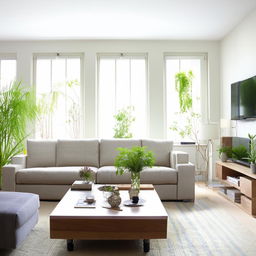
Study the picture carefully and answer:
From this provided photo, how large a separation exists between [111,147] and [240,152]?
201 cm

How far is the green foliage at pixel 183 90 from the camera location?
6.84m

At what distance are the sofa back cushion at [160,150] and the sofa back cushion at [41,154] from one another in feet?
4.96

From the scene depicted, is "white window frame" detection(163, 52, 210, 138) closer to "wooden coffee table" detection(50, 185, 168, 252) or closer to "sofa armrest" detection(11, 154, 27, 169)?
"sofa armrest" detection(11, 154, 27, 169)

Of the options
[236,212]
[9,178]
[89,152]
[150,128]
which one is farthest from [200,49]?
[9,178]

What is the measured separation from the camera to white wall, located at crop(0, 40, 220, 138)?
6758 millimetres

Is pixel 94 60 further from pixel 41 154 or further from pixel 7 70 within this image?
pixel 41 154

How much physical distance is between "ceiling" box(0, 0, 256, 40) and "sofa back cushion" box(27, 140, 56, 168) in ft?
6.53

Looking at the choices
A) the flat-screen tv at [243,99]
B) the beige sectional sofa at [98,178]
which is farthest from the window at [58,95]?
the flat-screen tv at [243,99]

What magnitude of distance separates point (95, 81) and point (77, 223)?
169 inches

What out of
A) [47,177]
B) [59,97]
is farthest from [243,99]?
[59,97]

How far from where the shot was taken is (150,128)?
22.2 ft

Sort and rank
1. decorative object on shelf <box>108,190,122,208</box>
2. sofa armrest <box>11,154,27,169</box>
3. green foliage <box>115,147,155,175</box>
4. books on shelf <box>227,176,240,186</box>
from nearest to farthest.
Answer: decorative object on shelf <box>108,190,122,208</box> < green foliage <box>115,147,155,175</box> < books on shelf <box>227,176,240,186</box> < sofa armrest <box>11,154,27,169</box>

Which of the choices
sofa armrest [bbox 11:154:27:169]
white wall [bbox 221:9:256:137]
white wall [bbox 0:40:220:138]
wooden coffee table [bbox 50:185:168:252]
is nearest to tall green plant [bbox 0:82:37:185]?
sofa armrest [bbox 11:154:27:169]

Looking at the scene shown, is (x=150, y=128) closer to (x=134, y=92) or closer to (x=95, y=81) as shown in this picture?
(x=134, y=92)
